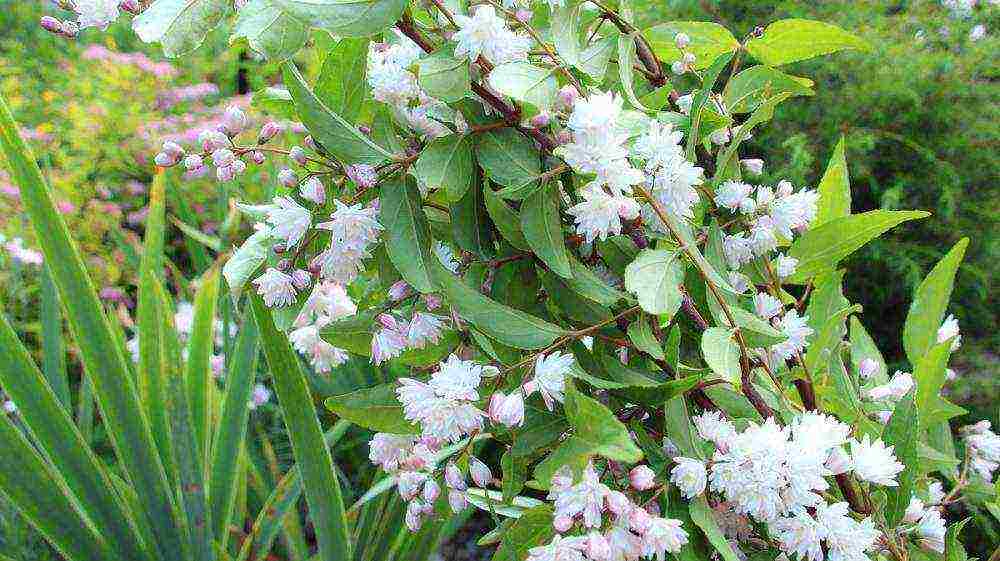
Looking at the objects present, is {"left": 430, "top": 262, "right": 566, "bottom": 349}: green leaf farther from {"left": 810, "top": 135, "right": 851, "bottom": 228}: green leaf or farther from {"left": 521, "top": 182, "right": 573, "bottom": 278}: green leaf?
{"left": 810, "top": 135, "right": 851, "bottom": 228}: green leaf

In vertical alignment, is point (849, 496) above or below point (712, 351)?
below

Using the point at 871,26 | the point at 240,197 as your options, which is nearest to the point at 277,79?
the point at 240,197

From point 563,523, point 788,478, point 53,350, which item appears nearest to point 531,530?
point 563,523

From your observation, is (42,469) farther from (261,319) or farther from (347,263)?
(347,263)

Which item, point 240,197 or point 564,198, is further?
point 240,197

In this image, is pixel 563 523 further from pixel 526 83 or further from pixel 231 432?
pixel 231 432

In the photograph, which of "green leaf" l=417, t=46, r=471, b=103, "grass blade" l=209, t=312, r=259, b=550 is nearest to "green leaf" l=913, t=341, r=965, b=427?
"green leaf" l=417, t=46, r=471, b=103
